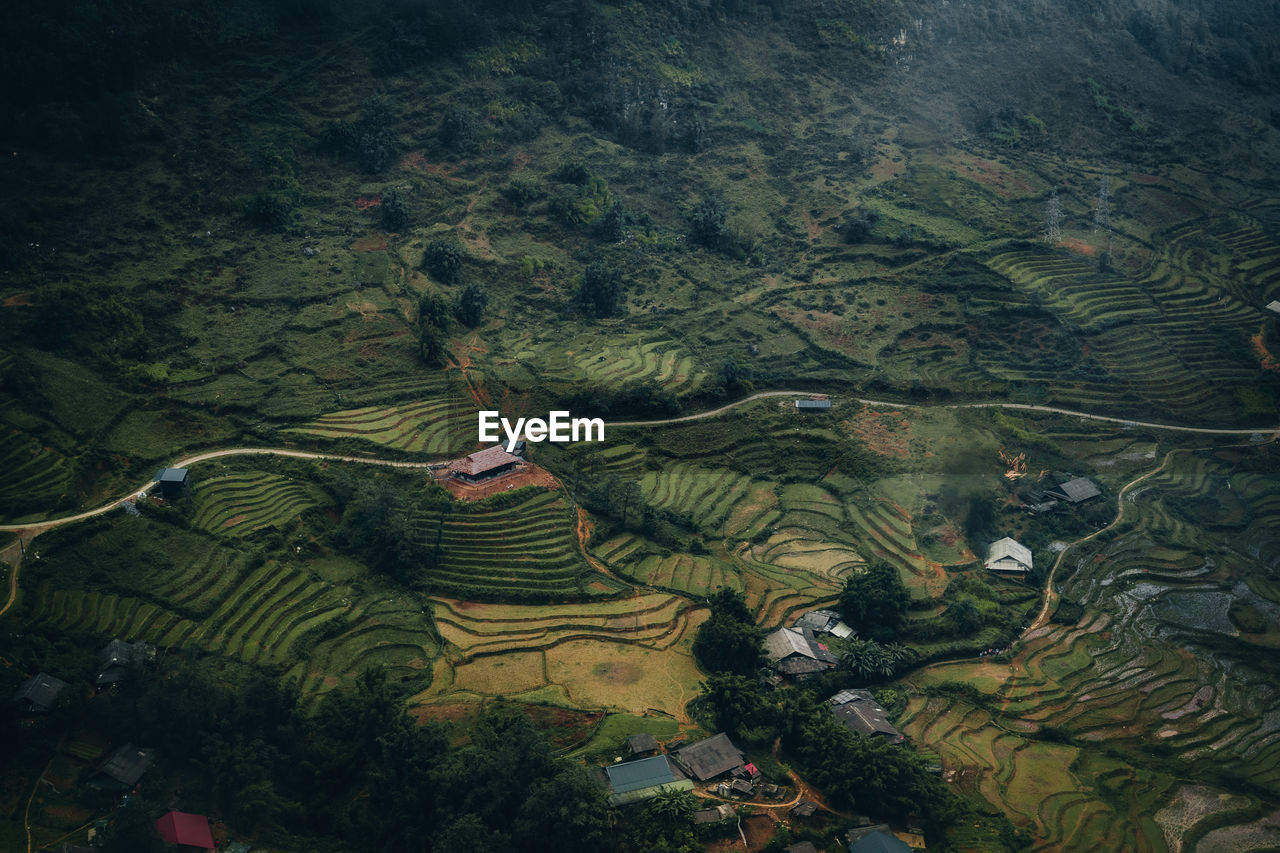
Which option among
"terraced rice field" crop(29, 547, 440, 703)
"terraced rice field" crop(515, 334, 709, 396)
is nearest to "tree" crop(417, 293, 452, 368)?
"terraced rice field" crop(515, 334, 709, 396)

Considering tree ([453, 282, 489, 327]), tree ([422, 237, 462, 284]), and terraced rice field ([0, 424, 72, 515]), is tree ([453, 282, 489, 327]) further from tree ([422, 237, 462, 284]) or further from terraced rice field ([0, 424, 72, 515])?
terraced rice field ([0, 424, 72, 515])

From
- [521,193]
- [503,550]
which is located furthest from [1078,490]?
[521,193]

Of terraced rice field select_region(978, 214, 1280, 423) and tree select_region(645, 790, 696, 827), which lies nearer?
tree select_region(645, 790, 696, 827)

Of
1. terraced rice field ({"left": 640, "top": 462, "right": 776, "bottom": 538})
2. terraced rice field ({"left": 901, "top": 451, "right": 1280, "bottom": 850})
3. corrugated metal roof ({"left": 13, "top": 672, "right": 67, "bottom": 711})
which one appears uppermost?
corrugated metal roof ({"left": 13, "top": 672, "right": 67, "bottom": 711})

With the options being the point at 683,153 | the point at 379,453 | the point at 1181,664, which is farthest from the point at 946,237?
the point at 379,453

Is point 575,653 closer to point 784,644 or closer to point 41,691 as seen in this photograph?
point 784,644

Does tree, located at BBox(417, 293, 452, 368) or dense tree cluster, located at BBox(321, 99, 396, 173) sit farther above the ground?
dense tree cluster, located at BBox(321, 99, 396, 173)

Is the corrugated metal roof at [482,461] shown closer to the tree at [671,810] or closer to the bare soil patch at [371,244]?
the bare soil patch at [371,244]
